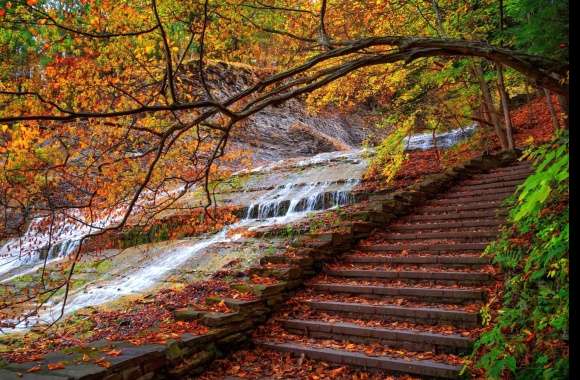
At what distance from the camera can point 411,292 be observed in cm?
618

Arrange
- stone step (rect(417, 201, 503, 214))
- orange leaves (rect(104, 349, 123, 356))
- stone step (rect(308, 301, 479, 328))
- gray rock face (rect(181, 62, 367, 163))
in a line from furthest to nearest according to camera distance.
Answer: gray rock face (rect(181, 62, 367, 163))
stone step (rect(417, 201, 503, 214))
stone step (rect(308, 301, 479, 328))
orange leaves (rect(104, 349, 123, 356))

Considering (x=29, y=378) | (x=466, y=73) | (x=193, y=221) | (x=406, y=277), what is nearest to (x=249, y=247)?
(x=193, y=221)

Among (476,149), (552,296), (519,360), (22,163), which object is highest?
(476,149)

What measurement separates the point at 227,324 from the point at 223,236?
6999 millimetres

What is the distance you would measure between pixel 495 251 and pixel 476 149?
11.5 m

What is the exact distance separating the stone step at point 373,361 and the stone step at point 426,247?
3037mm

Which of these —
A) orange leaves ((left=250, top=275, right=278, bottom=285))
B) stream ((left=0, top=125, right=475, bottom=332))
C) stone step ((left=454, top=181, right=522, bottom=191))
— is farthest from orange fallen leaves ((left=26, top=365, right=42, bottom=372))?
stone step ((left=454, top=181, right=522, bottom=191))

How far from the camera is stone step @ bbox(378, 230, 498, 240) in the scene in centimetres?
743

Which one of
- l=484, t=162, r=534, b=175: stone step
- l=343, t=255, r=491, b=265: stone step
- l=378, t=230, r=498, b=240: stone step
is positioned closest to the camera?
l=343, t=255, r=491, b=265: stone step

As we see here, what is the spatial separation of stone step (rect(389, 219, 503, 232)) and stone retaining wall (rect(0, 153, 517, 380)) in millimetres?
390

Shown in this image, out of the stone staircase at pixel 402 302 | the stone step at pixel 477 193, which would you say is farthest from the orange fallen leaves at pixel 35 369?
the stone step at pixel 477 193

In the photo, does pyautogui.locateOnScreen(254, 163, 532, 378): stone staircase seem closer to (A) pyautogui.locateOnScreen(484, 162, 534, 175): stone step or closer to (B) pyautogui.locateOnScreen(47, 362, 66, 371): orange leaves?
(B) pyautogui.locateOnScreen(47, 362, 66, 371): orange leaves

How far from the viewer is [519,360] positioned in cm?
378

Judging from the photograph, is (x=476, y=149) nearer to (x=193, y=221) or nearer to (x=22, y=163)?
(x=193, y=221)
